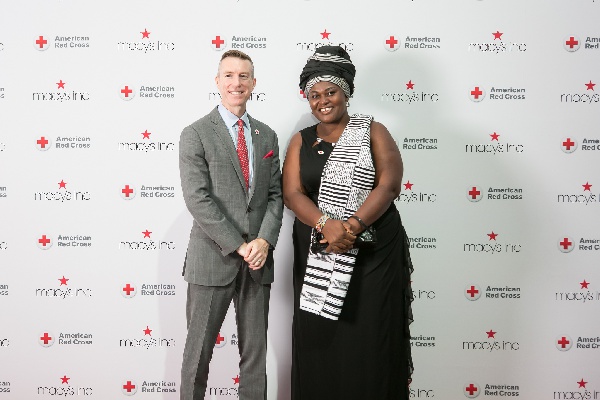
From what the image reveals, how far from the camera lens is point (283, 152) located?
9.43ft

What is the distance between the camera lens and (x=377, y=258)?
2.27m

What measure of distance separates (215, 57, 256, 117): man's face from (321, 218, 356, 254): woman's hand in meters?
0.67

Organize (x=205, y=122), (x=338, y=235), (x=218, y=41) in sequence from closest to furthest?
(x=338, y=235)
(x=205, y=122)
(x=218, y=41)

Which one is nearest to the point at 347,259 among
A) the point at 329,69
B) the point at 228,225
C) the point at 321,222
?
the point at 321,222

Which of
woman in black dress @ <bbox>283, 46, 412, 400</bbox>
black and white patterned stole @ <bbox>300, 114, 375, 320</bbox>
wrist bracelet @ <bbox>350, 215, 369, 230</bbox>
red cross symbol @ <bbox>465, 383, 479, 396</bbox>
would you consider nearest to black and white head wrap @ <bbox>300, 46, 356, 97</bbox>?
woman in black dress @ <bbox>283, 46, 412, 400</bbox>

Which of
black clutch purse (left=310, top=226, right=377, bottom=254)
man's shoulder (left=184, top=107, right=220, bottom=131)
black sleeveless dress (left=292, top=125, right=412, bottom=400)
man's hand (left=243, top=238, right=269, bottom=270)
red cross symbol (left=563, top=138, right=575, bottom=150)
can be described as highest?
red cross symbol (left=563, top=138, right=575, bottom=150)

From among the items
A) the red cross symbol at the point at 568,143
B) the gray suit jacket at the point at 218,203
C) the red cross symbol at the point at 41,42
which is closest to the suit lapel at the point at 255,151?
the gray suit jacket at the point at 218,203

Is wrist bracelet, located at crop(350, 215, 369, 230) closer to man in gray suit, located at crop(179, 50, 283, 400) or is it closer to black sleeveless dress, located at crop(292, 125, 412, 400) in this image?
black sleeveless dress, located at crop(292, 125, 412, 400)

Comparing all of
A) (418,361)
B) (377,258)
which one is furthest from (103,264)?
(418,361)

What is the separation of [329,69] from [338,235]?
0.74 meters

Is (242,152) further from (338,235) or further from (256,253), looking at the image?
(338,235)

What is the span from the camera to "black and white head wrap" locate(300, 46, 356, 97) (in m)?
2.21

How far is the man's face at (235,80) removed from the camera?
217 centimetres

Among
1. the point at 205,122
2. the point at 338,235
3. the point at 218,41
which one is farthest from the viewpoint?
the point at 218,41
